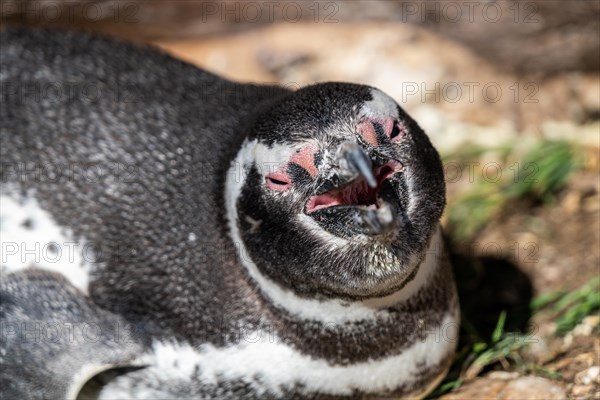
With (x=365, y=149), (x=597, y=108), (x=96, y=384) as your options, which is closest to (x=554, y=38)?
(x=597, y=108)

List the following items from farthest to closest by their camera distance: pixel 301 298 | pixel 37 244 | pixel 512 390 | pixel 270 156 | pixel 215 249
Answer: pixel 512 390 → pixel 37 244 → pixel 215 249 → pixel 301 298 → pixel 270 156

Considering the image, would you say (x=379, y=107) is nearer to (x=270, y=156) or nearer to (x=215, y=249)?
(x=270, y=156)

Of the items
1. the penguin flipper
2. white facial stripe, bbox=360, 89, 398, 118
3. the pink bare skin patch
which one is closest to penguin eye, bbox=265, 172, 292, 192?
the pink bare skin patch

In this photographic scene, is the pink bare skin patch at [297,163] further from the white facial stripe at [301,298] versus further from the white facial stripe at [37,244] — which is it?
the white facial stripe at [37,244]

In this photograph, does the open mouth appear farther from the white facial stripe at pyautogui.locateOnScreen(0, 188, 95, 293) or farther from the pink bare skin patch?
the white facial stripe at pyautogui.locateOnScreen(0, 188, 95, 293)

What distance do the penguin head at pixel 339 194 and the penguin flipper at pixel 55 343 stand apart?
61cm

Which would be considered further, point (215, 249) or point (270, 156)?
point (215, 249)

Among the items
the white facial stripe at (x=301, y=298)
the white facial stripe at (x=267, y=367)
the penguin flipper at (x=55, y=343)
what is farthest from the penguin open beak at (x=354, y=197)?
the penguin flipper at (x=55, y=343)

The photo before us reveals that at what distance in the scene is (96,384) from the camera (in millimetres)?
3395

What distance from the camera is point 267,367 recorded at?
10.7 feet

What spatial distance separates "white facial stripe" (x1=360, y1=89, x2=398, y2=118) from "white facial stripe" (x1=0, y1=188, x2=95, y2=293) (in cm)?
Answer: 111

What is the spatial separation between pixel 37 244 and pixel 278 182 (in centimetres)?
100

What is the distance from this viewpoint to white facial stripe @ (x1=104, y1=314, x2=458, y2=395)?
3.25 m

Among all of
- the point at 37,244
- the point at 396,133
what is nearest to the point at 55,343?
the point at 37,244
